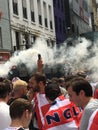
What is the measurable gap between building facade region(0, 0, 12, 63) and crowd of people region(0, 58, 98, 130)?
20.8m

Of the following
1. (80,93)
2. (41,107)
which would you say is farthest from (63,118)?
(41,107)

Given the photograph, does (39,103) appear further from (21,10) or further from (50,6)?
(50,6)

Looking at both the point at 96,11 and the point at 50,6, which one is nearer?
the point at 50,6

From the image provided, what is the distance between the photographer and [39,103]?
25.2 ft

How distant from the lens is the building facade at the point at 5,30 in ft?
96.5

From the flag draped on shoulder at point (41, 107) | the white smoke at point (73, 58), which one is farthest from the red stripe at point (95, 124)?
the white smoke at point (73, 58)

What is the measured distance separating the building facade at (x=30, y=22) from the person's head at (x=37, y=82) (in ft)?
75.5

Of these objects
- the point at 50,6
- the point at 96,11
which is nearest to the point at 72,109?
the point at 50,6

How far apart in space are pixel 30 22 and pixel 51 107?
3010 centimetres

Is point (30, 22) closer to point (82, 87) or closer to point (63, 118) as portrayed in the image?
point (63, 118)

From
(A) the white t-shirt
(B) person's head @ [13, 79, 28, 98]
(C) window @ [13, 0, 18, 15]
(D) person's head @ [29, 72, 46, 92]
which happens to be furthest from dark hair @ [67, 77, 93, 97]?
(C) window @ [13, 0, 18, 15]

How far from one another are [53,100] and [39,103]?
0.96 m

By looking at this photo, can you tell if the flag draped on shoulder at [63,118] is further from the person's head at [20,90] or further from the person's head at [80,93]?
the person's head at [20,90]

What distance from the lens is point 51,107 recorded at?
20.6 ft
